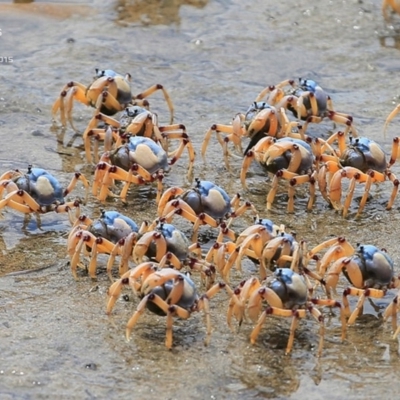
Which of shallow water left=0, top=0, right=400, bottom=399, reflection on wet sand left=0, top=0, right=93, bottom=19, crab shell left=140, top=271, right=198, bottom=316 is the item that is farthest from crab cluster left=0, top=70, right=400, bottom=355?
reflection on wet sand left=0, top=0, right=93, bottom=19

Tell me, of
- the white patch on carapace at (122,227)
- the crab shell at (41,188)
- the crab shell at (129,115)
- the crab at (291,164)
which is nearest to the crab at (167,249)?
the white patch on carapace at (122,227)

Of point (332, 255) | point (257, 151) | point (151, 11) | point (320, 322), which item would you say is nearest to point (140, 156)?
point (257, 151)

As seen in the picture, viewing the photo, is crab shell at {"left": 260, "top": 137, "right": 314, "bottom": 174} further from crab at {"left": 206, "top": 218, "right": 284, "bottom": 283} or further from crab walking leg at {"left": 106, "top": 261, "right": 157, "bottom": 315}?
crab walking leg at {"left": 106, "top": 261, "right": 157, "bottom": 315}

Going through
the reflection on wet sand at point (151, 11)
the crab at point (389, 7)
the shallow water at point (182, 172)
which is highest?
the crab at point (389, 7)

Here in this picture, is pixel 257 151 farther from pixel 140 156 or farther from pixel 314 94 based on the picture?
pixel 314 94

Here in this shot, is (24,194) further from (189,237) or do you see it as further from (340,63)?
(340,63)

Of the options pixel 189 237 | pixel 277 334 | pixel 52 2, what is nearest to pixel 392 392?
pixel 277 334

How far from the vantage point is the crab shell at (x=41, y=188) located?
722 centimetres

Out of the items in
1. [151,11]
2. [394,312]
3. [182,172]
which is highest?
[151,11]

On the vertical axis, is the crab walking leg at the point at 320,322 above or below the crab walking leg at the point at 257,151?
below

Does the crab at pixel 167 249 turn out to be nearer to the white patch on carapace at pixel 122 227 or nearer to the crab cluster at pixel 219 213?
the crab cluster at pixel 219 213

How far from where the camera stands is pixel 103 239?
6465 millimetres

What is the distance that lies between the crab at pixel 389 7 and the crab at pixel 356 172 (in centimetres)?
383

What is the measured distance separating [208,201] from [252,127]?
145 cm
